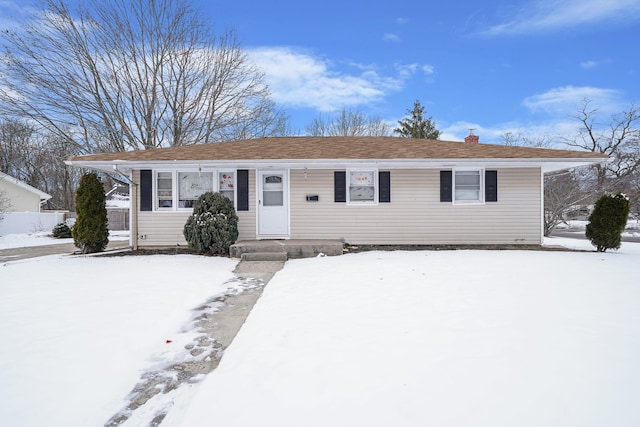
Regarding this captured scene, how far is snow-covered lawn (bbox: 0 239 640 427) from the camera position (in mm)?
2299

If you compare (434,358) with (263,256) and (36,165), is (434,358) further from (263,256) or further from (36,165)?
(36,165)

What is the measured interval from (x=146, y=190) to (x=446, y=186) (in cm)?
922

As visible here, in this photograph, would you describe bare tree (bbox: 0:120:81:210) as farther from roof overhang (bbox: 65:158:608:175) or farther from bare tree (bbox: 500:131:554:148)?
bare tree (bbox: 500:131:554:148)

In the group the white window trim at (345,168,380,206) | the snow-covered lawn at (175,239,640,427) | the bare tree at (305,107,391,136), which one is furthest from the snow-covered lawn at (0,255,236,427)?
the bare tree at (305,107,391,136)

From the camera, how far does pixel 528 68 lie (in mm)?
17156

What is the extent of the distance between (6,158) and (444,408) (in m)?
38.5

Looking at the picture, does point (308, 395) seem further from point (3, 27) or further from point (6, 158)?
point (6, 158)

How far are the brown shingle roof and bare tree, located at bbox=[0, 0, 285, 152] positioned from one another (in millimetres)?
7317

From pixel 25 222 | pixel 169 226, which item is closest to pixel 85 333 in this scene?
pixel 169 226

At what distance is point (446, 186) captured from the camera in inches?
398

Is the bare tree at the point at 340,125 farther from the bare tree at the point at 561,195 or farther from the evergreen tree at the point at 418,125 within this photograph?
the bare tree at the point at 561,195

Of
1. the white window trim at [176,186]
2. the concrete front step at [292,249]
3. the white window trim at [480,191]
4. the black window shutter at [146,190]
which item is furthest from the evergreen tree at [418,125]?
the black window shutter at [146,190]

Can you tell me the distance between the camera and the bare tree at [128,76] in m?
16.7

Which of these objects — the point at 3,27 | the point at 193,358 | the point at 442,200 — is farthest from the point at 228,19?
the point at 193,358
